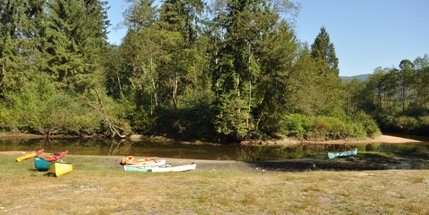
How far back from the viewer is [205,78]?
48.6 metres

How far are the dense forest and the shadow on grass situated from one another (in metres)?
13.3

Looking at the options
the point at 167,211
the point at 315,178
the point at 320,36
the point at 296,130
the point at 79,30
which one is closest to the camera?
the point at 167,211

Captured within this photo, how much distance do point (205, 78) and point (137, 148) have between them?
17.1m

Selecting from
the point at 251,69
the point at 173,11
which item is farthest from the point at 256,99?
the point at 173,11

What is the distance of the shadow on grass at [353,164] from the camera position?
23141 millimetres

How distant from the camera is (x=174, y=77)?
4800cm

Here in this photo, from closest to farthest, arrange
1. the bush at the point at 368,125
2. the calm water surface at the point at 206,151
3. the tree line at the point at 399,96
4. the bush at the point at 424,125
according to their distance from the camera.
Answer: the calm water surface at the point at 206,151 < the bush at the point at 368,125 < the bush at the point at 424,125 < the tree line at the point at 399,96

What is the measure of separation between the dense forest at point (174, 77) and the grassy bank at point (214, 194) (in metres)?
23.4

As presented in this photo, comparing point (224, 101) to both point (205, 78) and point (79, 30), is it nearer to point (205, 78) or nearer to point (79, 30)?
point (205, 78)

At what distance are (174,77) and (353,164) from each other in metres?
29.7

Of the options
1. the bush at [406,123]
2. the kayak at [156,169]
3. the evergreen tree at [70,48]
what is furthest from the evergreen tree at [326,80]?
the evergreen tree at [70,48]

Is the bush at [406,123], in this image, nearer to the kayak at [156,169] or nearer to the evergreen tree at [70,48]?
the kayak at [156,169]

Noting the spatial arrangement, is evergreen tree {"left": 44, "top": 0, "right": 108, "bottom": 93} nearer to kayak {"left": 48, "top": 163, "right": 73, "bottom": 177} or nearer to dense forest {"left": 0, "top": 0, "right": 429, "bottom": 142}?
dense forest {"left": 0, "top": 0, "right": 429, "bottom": 142}

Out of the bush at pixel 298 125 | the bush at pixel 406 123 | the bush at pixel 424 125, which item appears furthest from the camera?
the bush at pixel 406 123
